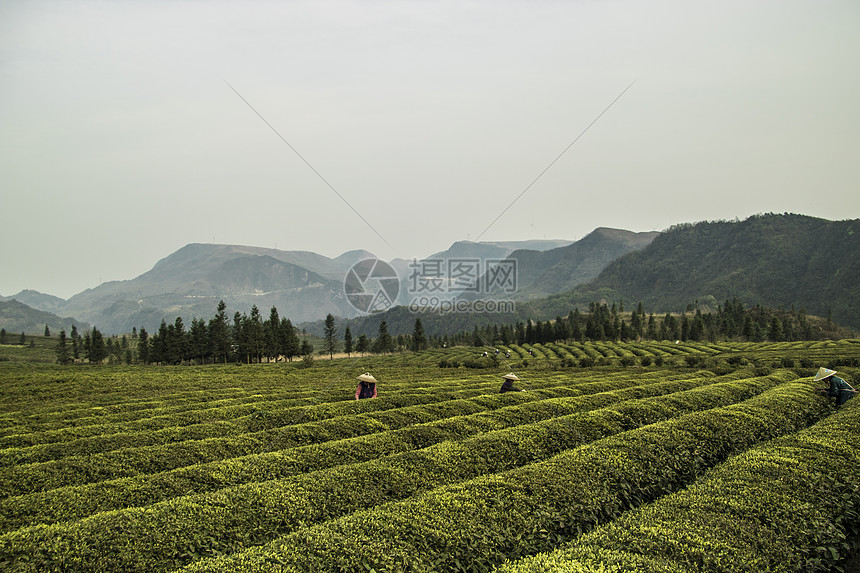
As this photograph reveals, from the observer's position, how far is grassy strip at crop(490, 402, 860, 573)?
263 inches

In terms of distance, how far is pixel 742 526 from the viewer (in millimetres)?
7672

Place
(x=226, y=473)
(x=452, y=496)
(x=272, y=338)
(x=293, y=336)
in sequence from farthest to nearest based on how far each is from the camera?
(x=293, y=336), (x=272, y=338), (x=226, y=473), (x=452, y=496)

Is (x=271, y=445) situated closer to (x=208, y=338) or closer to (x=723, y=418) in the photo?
(x=723, y=418)

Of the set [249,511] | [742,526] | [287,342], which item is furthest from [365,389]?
[287,342]

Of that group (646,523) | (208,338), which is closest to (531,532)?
(646,523)

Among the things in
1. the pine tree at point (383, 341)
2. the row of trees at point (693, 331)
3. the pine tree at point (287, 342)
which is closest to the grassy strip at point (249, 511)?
the pine tree at point (287, 342)

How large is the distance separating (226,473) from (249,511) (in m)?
2.81

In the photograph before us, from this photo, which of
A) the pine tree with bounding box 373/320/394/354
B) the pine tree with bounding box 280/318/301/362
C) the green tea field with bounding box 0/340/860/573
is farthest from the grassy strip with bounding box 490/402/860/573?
the pine tree with bounding box 373/320/394/354

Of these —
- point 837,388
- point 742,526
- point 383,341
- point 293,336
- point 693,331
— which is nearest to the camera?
point 742,526

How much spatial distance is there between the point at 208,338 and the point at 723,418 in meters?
87.3

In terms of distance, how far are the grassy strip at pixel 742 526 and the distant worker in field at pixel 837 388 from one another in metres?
9.84

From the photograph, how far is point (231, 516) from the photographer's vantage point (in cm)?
904

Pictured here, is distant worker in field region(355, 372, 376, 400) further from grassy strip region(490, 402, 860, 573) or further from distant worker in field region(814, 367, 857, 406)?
distant worker in field region(814, 367, 857, 406)

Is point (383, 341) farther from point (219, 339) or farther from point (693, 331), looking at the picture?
point (693, 331)
